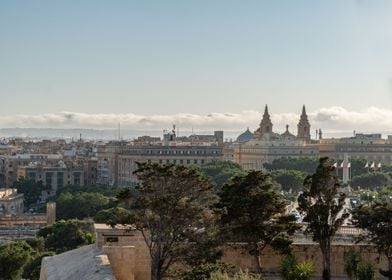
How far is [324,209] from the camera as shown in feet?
59.1

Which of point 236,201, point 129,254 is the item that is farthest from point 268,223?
point 129,254

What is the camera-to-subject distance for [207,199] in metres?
17.2

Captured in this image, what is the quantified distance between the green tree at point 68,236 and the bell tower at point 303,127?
247 feet

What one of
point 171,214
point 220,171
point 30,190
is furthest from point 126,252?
point 30,190

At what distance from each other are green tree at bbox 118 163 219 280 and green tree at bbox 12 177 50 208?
186 feet

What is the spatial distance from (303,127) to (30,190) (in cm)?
4733

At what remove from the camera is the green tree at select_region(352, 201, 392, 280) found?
56.7 ft

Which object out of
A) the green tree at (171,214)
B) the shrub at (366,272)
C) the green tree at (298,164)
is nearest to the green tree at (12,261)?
the green tree at (171,214)

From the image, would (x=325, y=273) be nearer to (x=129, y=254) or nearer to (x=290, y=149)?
(x=129, y=254)

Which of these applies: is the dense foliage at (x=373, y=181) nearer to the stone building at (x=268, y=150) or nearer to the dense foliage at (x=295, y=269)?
the stone building at (x=268, y=150)

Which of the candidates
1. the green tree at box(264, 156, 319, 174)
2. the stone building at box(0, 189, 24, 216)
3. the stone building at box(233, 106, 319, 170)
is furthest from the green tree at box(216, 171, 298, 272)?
the stone building at box(233, 106, 319, 170)

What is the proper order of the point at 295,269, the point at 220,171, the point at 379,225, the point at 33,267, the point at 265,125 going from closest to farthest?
1. the point at 295,269
2. the point at 379,225
3. the point at 33,267
4. the point at 220,171
5. the point at 265,125

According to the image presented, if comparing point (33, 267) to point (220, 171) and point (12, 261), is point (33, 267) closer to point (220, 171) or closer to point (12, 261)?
point (12, 261)

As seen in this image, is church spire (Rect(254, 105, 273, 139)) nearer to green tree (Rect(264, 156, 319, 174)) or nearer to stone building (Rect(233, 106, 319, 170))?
stone building (Rect(233, 106, 319, 170))
